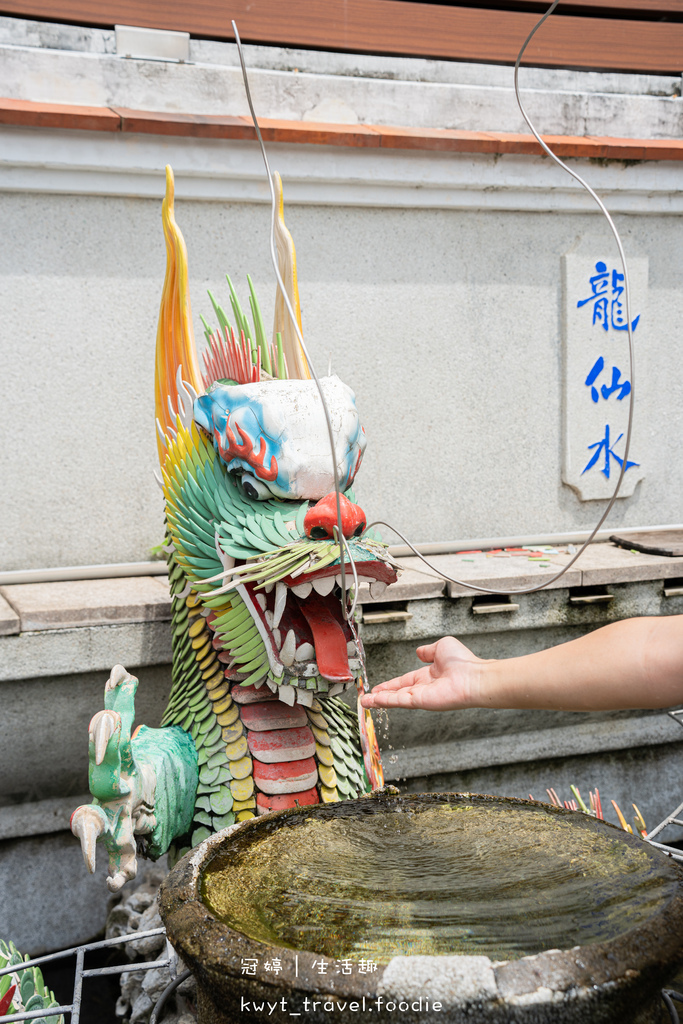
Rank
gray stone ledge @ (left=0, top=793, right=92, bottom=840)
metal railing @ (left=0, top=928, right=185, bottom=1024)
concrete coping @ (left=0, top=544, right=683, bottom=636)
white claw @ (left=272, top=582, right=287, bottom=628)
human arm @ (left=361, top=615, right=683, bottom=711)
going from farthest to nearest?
gray stone ledge @ (left=0, top=793, right=92, bottom=840)
concrete coping @ (left=0, top=544, right=683, bottom=636)
white claw @ (left=272, top=582, right=287, bottom=628)
metal railing @ (left=0, top=928, right=185, bottom=1024)
human arm @ (left=361, top=615, right=683, bottom=711)

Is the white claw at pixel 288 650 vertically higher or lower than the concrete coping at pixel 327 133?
lower

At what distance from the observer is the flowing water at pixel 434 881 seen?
1347 mm

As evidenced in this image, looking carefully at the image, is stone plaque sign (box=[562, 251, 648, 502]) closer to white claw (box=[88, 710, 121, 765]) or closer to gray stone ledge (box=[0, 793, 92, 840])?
gray stone ledge (box=[0, 793, 92, 840])

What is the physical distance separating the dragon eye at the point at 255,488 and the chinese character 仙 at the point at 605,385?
289 cm

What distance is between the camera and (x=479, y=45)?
437 cm

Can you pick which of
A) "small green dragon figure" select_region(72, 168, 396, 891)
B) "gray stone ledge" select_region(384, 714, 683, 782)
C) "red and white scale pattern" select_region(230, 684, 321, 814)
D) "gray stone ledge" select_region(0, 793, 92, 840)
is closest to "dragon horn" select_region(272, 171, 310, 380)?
"small green dragon figure" select_region(72, 168, 396, 891)

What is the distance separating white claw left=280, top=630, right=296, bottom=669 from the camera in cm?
207

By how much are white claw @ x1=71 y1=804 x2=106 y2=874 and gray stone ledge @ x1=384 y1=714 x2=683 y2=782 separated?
1.47m

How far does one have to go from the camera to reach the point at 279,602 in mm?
2045

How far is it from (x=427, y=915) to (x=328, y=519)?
0.93m

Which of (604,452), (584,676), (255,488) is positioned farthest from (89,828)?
(604,452)

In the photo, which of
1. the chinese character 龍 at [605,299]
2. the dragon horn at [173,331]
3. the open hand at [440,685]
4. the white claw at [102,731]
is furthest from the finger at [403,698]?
the chinese character 龍 at [605,299]

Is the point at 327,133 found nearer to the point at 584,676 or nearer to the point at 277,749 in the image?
the point at 277,749

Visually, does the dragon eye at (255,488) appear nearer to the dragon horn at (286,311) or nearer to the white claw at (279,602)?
the white claw at (279,602)
